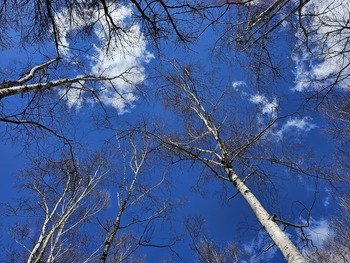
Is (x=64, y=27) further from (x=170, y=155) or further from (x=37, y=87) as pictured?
(x=170, y=155)

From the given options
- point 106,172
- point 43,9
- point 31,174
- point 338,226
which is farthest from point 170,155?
point 338,226

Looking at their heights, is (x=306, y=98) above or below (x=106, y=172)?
below

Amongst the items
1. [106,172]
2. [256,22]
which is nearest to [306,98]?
[256,22]

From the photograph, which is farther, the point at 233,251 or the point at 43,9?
the point at 233,251

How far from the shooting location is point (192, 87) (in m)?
6.94

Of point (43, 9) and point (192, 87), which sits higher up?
point (192, 87)

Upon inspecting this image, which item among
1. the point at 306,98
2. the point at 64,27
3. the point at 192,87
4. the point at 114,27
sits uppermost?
the point at 192,87

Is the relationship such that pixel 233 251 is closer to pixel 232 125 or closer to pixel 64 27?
pixel 232 125

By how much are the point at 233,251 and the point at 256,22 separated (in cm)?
1063

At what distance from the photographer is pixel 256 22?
3541 millimetres

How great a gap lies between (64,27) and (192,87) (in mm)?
3817

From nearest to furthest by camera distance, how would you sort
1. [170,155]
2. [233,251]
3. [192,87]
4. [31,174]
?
[170,155]
[192,87]
[31,174]
[233,251]

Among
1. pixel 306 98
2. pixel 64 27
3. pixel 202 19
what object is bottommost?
pixel 306 98

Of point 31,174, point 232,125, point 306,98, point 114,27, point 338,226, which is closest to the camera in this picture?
→ point 114,27
